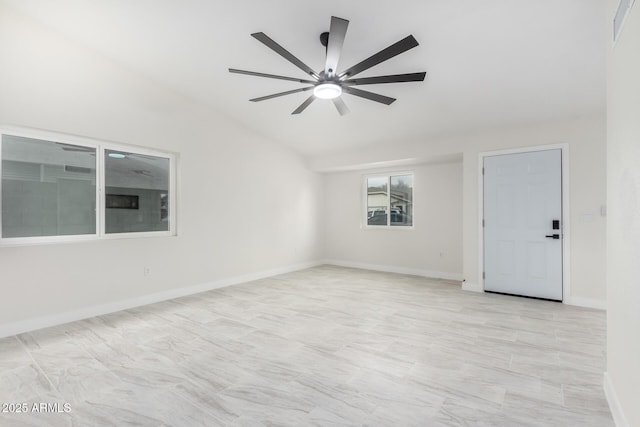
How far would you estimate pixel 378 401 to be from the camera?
2.08 meters

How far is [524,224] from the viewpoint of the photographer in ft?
15.1

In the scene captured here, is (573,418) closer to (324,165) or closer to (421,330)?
(421,330)

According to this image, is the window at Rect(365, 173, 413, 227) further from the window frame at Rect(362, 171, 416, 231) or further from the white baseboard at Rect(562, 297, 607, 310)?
the white baseboard at Rect(562, 297, 607, 310)

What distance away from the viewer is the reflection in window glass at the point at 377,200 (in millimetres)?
6828

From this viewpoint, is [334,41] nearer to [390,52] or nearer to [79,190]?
[390,52]

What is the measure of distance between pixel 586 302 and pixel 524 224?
49.6 inches

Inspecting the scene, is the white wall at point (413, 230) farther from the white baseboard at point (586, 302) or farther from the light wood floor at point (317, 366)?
the light wood floor at point (317, 366)

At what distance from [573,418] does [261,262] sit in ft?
16.1

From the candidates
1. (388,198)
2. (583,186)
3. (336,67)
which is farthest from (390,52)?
(388,198)

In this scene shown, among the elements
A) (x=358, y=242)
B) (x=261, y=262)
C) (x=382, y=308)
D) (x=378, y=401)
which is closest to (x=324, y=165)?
(x=358, y=242)

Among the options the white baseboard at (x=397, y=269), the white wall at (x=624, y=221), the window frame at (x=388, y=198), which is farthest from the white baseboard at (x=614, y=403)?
the window frame at (x=388, y=198)

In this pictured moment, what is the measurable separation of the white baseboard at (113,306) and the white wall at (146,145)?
5 centimetres

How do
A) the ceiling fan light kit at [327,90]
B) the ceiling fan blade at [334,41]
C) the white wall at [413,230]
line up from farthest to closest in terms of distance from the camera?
the white wall at [413,230]
the ceiling fan light kit at [327,90]
the ceiling fan blade at [334,41]

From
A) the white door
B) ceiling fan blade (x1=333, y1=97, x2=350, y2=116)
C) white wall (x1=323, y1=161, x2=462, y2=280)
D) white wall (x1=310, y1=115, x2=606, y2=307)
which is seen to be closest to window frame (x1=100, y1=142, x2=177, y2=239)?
ceiling fan blade (x1=333, y1=97, x2=350, y2=116)
